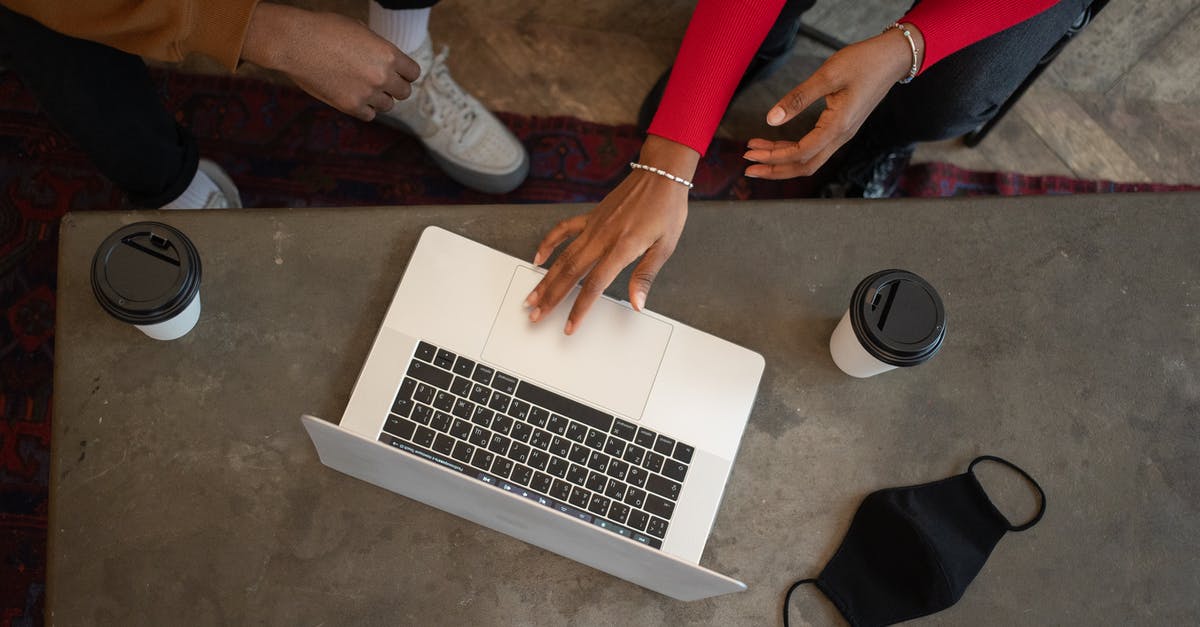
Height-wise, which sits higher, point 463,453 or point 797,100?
point 797,100

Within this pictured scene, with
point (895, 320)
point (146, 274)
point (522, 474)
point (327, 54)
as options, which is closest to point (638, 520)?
point (522, 474)

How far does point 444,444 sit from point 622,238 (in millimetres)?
337

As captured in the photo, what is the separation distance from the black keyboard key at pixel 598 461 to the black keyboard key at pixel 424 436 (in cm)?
19

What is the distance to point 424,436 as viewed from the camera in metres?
0.90

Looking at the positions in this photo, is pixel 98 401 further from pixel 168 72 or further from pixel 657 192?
pixel 168 72

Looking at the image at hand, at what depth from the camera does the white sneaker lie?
5.32 feet

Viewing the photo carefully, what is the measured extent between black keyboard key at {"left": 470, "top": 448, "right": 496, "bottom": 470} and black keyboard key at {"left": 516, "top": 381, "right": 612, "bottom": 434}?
78mm

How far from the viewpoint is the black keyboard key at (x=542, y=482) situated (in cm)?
90

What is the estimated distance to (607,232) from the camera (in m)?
0.98

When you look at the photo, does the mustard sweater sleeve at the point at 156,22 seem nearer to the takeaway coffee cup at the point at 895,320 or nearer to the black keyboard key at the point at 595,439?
the black keyboard key at the point at 595,439

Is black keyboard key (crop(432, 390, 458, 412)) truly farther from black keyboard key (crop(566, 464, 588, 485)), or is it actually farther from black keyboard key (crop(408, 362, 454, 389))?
black keyboard key (crop(566, 464, 588, 485))

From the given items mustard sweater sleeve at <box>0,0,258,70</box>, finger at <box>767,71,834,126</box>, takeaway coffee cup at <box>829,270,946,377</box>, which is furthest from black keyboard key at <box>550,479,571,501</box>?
mustard sweater sleeve at <box>0,0,258,70</box>

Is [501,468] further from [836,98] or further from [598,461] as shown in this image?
[836,98]

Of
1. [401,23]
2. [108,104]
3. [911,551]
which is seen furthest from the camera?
[401,23]
